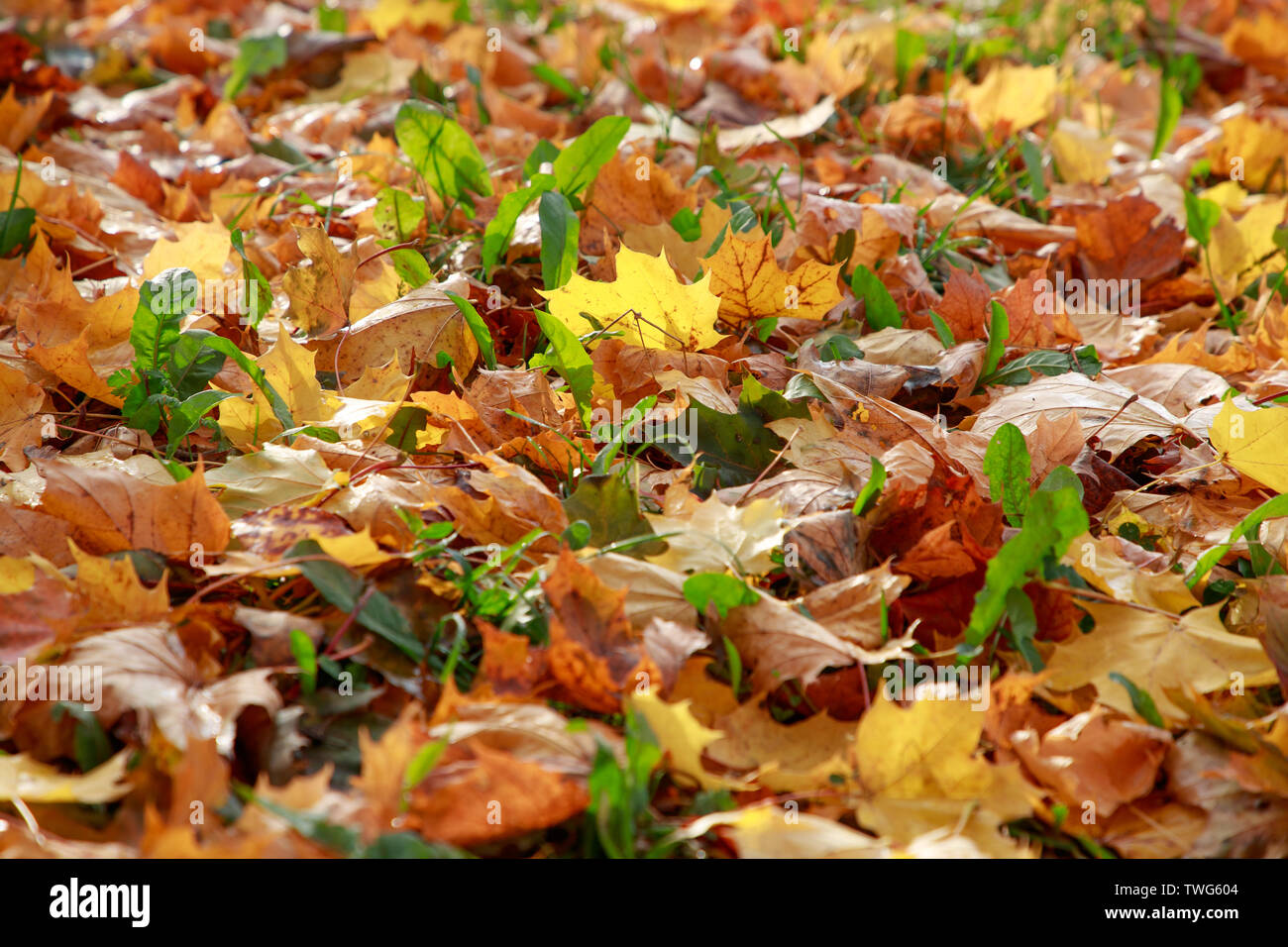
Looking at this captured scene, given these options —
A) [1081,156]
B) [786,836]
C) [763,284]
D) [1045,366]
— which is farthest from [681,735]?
[1081,156]

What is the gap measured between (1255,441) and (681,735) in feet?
2.97

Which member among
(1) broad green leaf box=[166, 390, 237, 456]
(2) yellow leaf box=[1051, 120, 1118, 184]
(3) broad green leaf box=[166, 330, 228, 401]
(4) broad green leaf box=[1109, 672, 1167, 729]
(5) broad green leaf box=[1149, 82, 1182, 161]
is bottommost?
(4) broad green leaf box=[1109, 672, 1167, 729]

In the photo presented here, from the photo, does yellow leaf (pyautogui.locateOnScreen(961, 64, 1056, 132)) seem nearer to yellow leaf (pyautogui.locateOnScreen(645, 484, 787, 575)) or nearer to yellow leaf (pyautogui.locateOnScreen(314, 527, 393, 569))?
yellow leaf (pyautogui.locateOnScreen(645, 484, 787, 575))

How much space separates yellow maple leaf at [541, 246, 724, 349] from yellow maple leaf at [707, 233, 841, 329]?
10 centimetres

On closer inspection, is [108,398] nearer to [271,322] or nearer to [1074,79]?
[271,322]

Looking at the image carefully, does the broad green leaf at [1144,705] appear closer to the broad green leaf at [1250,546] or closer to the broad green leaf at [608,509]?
the broad green leaf at [1250,546]

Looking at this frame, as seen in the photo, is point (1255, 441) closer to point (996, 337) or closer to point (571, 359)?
point (996, 337)

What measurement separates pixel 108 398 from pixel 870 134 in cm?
185

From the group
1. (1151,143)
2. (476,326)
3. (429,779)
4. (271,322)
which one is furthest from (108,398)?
(1151,143)

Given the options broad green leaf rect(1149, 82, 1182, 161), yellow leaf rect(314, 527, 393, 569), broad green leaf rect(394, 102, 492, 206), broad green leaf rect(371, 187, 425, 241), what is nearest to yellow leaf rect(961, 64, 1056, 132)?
broad green leaf rect(1149, 82, 1182, 161)

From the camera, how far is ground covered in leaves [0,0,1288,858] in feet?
3.28

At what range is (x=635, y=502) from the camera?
4.16 feet

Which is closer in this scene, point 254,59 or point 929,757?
point 929,757
